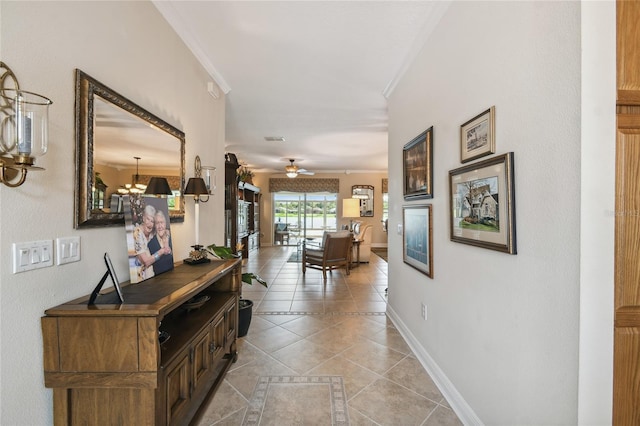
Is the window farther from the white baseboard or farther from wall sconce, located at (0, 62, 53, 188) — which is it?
wall sconce, located at (0, 62, 53, 188)

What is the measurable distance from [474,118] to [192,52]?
7.65ft

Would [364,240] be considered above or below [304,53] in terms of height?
below

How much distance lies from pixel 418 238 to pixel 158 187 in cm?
210

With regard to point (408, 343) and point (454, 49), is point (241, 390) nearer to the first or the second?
point (408, 343)

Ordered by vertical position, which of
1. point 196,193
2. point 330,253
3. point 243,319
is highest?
point 196,193

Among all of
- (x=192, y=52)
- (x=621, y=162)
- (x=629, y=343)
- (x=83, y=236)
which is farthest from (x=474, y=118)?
(x=192, y=52)

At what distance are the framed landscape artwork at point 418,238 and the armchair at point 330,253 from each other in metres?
2.51

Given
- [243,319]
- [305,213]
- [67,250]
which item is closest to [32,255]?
[67,250]

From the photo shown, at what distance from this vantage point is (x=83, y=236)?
4.34 ft

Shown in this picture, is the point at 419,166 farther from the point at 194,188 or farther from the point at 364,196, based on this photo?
the point at 364,196

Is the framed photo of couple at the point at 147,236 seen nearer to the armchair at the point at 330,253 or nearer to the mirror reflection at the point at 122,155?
the mirror reflection at the point at 122,155

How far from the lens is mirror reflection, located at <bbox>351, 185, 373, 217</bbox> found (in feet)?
31.3

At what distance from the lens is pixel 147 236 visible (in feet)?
5.51

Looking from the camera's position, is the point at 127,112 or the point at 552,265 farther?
the point at 127,112
